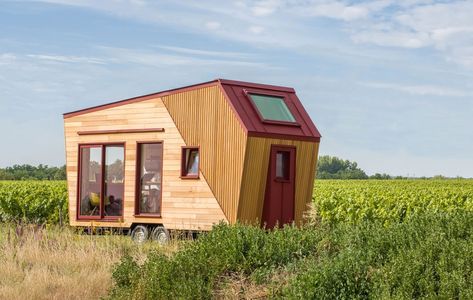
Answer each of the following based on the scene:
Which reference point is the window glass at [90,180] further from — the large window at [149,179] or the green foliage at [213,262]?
the green foliage at [213,262]

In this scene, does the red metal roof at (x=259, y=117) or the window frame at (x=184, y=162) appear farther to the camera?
the window frame at (x=184, y=162)

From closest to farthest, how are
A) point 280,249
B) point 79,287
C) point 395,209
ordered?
point 280,249 < point 79,287 < point 395,209

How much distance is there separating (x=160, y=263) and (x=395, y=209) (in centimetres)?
1255

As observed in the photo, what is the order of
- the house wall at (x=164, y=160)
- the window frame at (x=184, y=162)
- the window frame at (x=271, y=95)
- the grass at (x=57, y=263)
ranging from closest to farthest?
the grass at (x=57, y=263) < the window frame at (x=271, y=95) < the house wall at (x=164, y=160) < the window frame at (x=184, y=162)

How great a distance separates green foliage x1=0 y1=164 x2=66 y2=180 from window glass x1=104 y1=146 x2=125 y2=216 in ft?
143

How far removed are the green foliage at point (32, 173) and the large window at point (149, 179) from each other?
4461 cm

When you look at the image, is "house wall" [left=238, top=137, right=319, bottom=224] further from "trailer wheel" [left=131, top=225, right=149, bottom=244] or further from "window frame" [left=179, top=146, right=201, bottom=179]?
"trailer wheel" [left=131, top=225, right=149, bottom=244]

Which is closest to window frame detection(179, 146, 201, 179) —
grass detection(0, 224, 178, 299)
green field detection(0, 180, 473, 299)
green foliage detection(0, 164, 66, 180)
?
grass detection(0, 224, 178, 299)

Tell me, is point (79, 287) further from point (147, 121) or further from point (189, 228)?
point (147, 121)

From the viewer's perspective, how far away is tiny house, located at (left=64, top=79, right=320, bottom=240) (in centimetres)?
1672

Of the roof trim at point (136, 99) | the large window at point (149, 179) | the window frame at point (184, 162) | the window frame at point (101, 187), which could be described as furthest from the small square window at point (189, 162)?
the window frame at point (101, 187)

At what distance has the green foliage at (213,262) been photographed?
9000 millimetres

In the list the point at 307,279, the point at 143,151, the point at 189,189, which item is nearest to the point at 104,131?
the point at 143,151

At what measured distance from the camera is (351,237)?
366 inches
